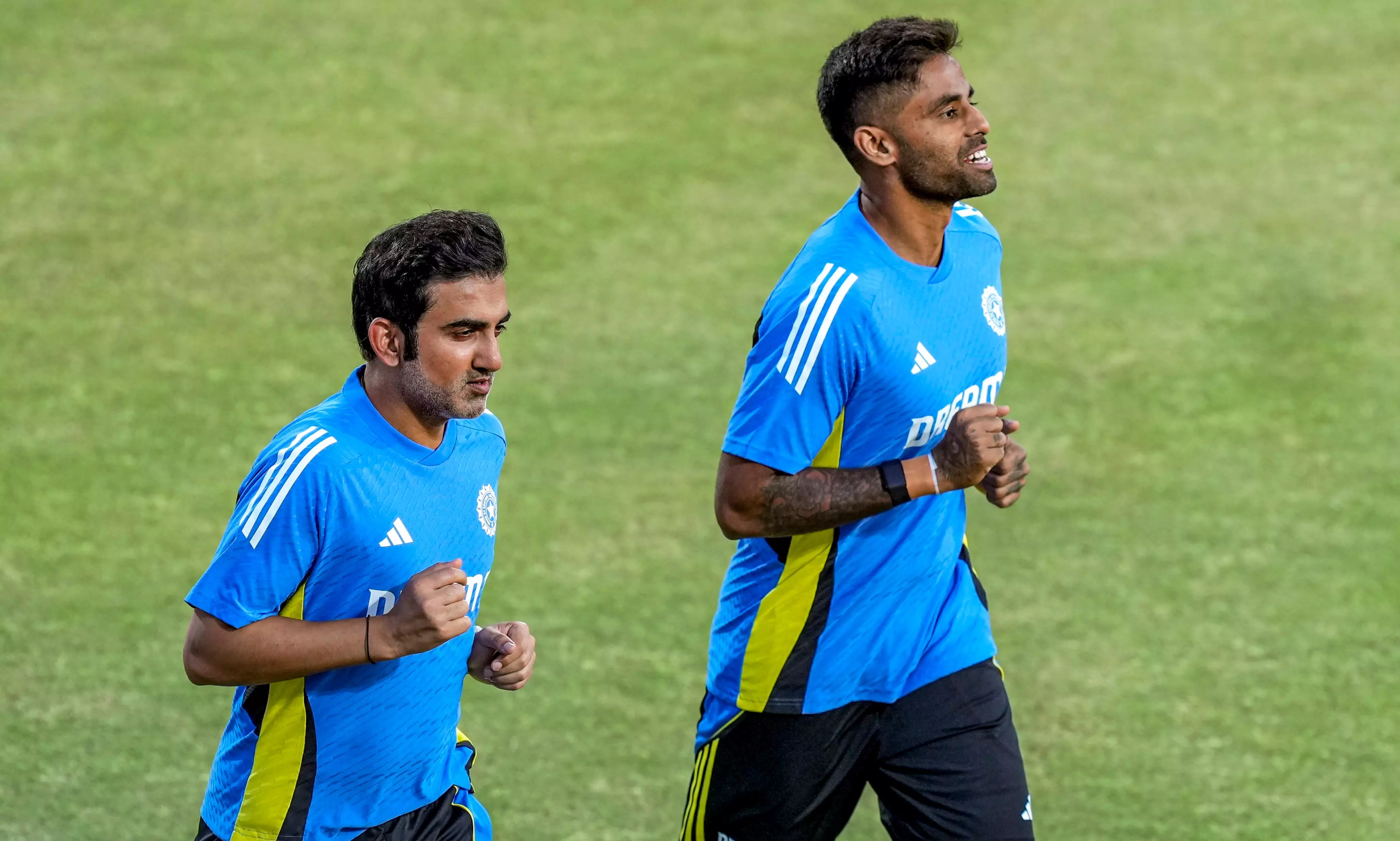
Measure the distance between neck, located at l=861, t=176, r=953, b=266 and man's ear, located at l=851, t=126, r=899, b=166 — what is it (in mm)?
31

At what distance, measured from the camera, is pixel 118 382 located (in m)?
9.34

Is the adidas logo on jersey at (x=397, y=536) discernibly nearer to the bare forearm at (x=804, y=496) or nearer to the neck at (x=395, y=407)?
the neck at (x=395, y=407)

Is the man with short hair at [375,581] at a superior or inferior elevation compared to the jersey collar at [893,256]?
inferior

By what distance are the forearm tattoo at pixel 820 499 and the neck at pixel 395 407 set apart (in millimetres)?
864

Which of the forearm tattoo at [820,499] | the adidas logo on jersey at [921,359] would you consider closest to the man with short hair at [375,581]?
the forearm tattoo at [820,499]

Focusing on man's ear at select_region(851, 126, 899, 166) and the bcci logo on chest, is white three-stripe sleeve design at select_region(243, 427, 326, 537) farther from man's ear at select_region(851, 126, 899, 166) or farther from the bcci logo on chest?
man's ear at select_region(851, 126, 899, 166)

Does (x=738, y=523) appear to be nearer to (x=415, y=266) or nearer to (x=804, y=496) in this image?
(x=804, y=496)

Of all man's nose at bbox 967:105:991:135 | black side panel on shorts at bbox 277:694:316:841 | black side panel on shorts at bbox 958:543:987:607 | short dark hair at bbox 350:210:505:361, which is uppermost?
man's nose at bbox 967:105:991:135

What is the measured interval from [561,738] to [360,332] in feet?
9.88

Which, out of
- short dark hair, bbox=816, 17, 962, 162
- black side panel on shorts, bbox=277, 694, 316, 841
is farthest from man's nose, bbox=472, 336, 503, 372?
short dark hair, bbox=816, 17, 962, 162

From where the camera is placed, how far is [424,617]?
3.80 m

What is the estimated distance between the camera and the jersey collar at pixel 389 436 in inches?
160

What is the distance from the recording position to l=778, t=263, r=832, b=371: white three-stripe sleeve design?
176 inches

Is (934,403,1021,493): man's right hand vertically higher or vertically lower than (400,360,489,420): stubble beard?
lower
